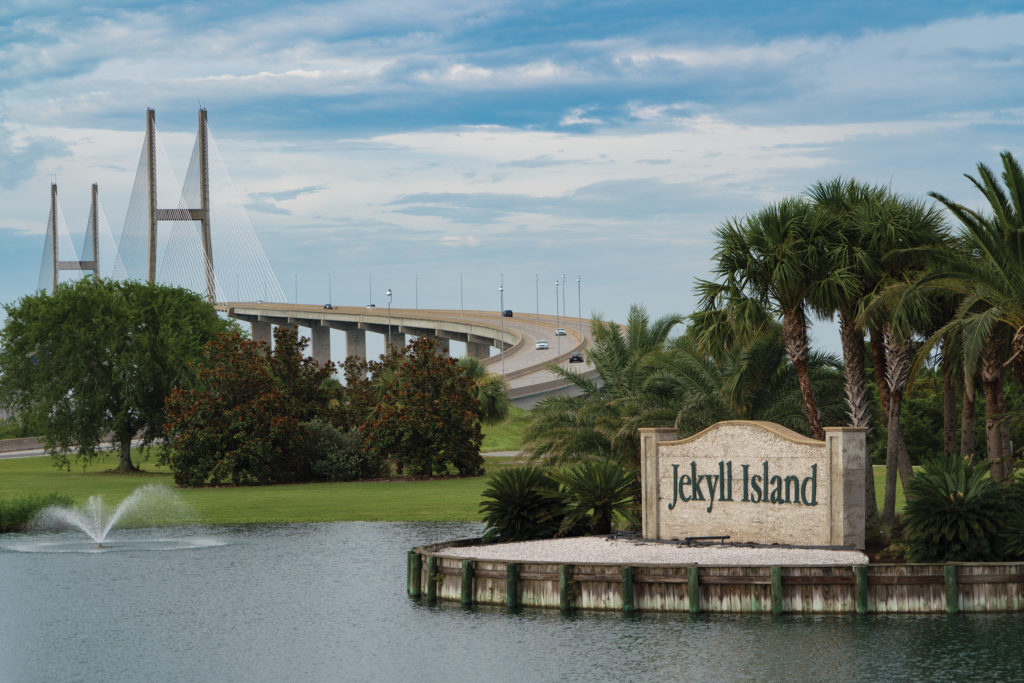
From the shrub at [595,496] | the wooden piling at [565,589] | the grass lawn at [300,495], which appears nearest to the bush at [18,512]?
the grass lawn at [300,495]


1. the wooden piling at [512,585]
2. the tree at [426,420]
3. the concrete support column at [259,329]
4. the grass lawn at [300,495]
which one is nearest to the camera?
the wooden piling at [512,585]

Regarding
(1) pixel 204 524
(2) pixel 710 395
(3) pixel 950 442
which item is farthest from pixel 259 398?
(3) pixel 950 442

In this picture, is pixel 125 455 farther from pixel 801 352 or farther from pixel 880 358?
pixel 880 358

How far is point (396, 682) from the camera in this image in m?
20.7

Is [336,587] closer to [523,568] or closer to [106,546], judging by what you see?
[523,568]

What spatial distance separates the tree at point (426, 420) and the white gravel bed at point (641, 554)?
32.9m

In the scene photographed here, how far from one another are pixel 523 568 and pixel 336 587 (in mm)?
6225

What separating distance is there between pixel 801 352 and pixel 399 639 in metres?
13.7

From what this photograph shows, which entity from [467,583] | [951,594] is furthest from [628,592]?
[951,594]

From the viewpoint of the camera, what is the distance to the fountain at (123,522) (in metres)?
39.2

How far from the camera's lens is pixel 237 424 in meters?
62.0

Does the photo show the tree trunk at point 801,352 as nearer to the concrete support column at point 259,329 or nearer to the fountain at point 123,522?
the fountain at point 123,522

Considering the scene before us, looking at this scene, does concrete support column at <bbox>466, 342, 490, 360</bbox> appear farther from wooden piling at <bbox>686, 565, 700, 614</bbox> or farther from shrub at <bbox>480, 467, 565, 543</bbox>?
wooden piling at <bbox>686, 565, 700, 614</bbox>

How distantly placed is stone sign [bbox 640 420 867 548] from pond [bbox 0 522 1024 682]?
400cm
